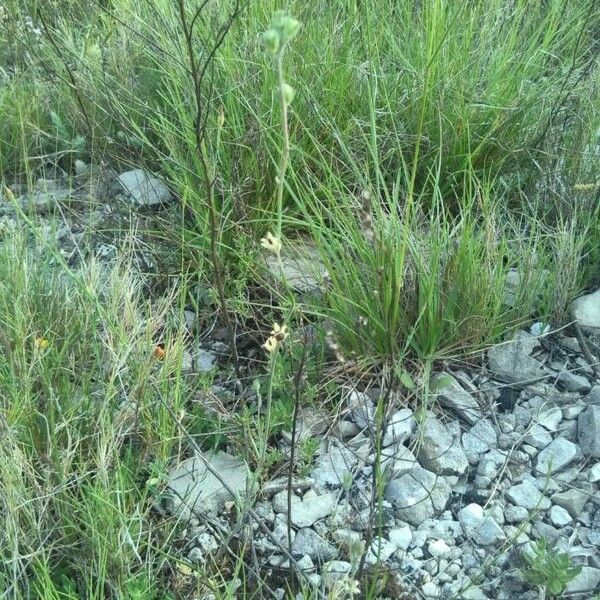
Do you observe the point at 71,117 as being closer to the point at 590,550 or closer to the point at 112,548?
the point at 112,548

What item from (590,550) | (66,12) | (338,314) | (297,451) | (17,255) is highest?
(66,12)

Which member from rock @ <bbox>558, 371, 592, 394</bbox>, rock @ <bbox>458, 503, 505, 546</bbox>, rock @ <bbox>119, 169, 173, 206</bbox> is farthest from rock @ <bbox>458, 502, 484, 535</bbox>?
rock @ <bbox>119, 169, 173, 206</bbox>

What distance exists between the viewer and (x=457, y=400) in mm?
2445

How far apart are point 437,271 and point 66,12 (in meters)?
2.24


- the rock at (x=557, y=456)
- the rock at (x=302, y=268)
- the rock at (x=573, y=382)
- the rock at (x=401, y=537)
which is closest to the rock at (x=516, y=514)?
the rock at (x=557, y=456)

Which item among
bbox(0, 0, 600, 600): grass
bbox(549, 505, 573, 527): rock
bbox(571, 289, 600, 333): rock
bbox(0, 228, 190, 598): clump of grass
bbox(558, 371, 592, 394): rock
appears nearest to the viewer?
bbox(0, 228, 190, 598): clump of grass

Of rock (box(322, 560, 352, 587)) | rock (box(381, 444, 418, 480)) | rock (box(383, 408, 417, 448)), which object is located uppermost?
rock (box(383, 408, 417, 448))

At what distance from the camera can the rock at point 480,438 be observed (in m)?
2.35

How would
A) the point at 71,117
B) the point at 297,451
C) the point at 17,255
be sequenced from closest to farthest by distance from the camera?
the point at 297,451
the point at 17,255
the point at 71,117

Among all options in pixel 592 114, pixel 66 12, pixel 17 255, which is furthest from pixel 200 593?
pixel 66 12

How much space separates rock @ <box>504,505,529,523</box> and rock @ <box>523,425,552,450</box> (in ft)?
0.73

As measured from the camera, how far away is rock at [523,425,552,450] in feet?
7.70

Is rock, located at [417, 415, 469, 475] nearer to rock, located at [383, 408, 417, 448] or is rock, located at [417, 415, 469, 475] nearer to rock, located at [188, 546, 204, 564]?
rock, located at [383, 408, 417, 448]

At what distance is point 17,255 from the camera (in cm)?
246
